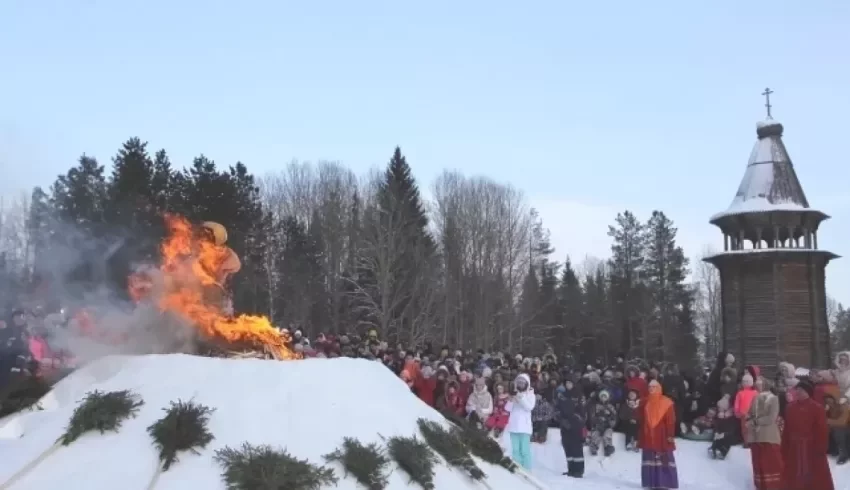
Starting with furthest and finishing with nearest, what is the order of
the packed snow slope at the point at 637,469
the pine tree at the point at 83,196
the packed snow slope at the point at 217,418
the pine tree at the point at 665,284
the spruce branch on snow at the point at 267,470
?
the pine tree at the point at 665,284 < the pine tree at the point at 83,196 < the packed snow slope at the point at 637,469 < the packed snow slope at the point at 217,418 < the spruce branch on snow at the point at 267,470

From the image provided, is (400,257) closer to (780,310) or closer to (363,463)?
(780,310)

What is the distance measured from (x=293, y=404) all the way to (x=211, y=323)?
209 centimetres

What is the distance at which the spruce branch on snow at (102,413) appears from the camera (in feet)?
26.5

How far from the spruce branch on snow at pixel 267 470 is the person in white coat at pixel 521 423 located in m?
5.98

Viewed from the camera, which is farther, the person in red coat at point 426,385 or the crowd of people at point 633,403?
the person in red coat at point 426,385

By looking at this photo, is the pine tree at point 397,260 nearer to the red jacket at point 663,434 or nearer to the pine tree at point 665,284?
the pine tree at point 665,284

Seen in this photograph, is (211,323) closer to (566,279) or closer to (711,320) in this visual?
(566,279)

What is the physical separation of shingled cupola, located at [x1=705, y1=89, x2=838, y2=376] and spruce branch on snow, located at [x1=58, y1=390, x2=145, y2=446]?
77.7 feet

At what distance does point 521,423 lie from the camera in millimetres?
13078

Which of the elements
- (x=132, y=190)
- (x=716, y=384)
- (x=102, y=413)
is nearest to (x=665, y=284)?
(x=132, y=190)

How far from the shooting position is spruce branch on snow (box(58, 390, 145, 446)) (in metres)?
8.06

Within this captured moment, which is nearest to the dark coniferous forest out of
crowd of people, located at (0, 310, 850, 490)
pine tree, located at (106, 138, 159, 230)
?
pine tree, located at (106, 138, 159, 230)

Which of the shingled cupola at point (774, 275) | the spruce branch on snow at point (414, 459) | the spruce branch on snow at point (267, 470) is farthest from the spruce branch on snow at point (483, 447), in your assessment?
the shingled cupola at point (774, 275)

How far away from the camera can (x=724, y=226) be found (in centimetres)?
2916
